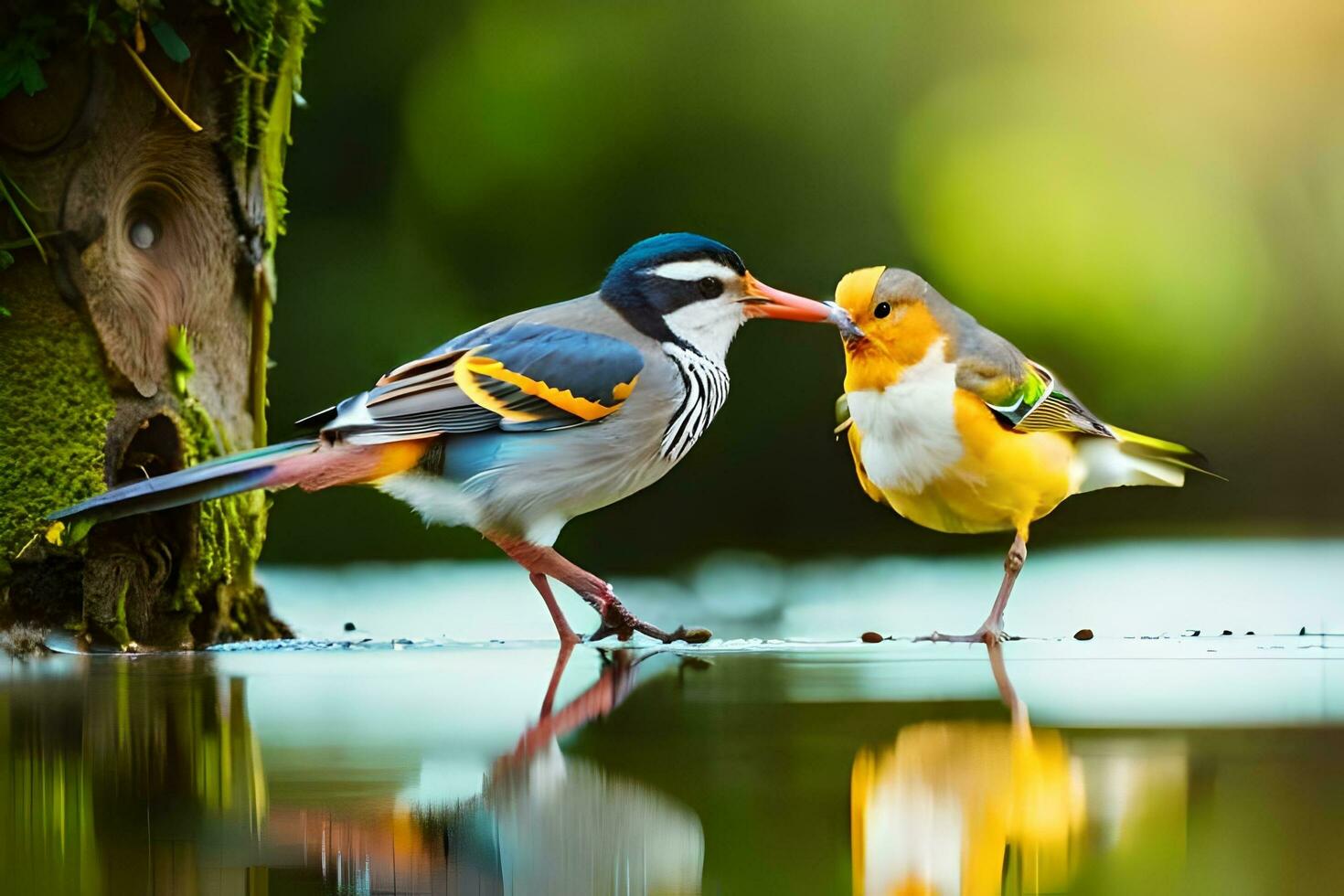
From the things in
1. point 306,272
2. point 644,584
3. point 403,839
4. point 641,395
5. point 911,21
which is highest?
point 911,21

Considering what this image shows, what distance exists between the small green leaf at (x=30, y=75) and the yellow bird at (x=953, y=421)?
72.4 inches

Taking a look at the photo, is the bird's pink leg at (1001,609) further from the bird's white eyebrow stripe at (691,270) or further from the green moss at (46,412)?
the green moss at (46,412)

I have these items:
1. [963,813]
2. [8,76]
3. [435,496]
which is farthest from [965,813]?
[8,76]

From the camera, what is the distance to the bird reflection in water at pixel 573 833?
1482mm

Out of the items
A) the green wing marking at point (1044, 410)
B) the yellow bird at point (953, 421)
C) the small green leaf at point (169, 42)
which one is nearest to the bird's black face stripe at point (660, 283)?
the yellow bird at point (953, 421)

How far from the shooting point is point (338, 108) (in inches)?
149

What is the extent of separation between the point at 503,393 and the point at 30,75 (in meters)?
1.32

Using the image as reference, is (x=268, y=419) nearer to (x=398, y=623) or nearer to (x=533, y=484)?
(x=398, y=623)

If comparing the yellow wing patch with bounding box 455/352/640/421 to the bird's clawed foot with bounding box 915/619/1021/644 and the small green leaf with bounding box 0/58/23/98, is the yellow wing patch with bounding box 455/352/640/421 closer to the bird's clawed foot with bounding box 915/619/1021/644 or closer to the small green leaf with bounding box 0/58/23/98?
the bird's clawed foot with bounding box 915/619/1021/644

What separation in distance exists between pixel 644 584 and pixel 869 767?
1.80 m

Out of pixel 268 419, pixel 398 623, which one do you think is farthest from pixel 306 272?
pixel 398 623

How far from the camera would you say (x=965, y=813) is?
5.49 ft

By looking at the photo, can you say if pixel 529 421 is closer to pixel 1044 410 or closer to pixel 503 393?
pixel 503 393

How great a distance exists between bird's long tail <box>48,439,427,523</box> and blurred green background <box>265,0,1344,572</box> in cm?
77
